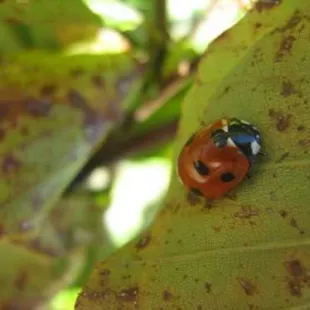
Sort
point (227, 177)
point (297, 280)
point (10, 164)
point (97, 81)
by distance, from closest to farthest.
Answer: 1. point (297, 280)
2. point (227, 177)
3. point (10, 164)
4. point (97, 81)

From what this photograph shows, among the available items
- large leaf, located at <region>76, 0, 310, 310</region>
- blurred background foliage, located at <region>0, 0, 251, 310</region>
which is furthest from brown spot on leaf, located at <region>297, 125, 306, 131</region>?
blurred background foliage, located at <region>0, 0, 251, 310</region>

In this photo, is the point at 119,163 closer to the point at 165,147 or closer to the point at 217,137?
the point at 165,147

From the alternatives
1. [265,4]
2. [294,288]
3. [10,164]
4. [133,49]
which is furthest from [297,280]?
[133,49]

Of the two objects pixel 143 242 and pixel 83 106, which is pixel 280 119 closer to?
pixel 143 242

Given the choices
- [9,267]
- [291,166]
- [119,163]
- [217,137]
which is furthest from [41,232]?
[291,166]

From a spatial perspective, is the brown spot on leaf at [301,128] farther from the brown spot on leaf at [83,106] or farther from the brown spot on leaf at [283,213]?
the brown spot on leaf at [83,106]

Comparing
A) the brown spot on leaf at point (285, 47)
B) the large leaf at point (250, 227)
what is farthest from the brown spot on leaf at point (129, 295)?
the brown spot on leaf at point (285, 47)

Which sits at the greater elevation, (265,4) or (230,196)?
(265,4)
